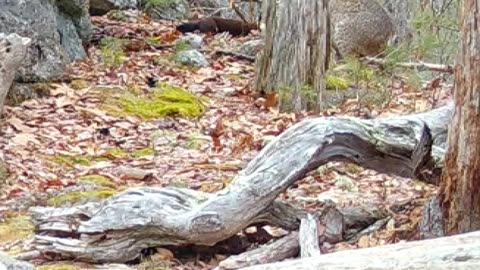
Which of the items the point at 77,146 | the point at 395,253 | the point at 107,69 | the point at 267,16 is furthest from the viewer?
the point at 107,69

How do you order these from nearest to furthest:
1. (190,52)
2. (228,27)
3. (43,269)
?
(43,269), (190,52), (228,27)

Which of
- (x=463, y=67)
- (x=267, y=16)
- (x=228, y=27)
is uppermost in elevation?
(x=463, y=67)

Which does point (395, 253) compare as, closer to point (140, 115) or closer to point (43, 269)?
point (43, 269)

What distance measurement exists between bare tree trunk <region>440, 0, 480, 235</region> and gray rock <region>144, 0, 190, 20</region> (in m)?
10.4

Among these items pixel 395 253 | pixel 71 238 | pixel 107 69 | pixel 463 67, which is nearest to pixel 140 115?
pixel 107 69

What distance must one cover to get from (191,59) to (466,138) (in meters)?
7.22

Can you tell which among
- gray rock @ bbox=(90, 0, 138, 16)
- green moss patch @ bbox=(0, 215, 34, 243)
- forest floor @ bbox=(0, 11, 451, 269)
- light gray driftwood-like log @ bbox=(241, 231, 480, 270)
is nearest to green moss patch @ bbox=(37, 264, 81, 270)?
forest floor @ bbox=(0, 11, 451, 269)

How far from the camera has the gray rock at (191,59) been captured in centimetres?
1093

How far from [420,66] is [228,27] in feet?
18.1

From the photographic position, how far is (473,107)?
158 inches

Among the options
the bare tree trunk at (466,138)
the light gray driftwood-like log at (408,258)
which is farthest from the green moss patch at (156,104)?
the light gray driftwood-like log at (408,258)

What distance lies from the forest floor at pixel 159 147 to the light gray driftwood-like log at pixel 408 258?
58.6 inches

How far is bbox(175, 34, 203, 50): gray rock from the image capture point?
468 inches

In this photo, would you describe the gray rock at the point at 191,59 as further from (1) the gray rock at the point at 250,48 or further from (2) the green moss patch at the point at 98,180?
(2) the green moss patch at the point at 98,180
